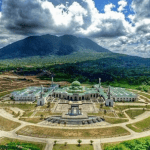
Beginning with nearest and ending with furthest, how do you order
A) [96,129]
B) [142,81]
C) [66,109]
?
[96,129], [66,109], [142,81]

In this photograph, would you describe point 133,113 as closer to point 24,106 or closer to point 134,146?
point 134,146

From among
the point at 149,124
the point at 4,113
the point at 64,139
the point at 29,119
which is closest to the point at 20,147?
the point at 64,139

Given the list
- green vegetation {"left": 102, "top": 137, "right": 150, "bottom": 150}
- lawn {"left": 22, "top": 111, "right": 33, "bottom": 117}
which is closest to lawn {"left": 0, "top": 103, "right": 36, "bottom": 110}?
lawn {"left": 22, "top": 111, "right": 33, "bottom": 117}

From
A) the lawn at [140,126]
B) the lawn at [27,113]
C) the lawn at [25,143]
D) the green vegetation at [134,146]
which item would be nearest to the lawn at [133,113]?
the lawn at [140,126]

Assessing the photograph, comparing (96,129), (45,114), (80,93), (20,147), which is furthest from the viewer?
(80,93)

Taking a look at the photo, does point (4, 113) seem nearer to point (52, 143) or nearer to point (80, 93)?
point (52, 143)

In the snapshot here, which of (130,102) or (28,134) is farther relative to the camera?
(130,102)

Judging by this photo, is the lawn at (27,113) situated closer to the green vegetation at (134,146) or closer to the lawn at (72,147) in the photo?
the lawn at (72,147)

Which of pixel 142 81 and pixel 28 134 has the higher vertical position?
pixel 142 81
